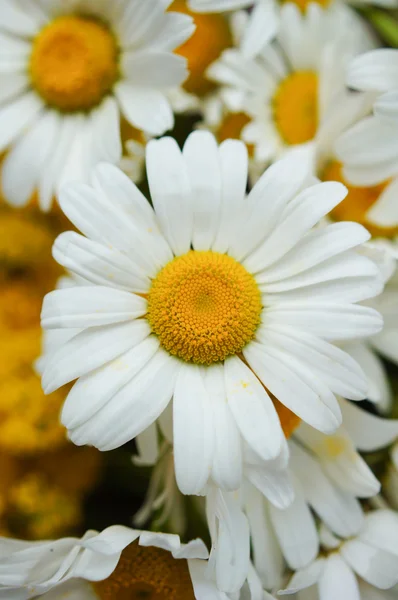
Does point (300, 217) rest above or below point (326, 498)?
above

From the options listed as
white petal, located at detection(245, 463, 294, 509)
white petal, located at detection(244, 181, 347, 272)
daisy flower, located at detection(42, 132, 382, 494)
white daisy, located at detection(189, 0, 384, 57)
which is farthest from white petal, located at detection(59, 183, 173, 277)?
white daisy, located at detection(189, 0, 384, 57)

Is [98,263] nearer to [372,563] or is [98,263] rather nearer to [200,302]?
[200,302]

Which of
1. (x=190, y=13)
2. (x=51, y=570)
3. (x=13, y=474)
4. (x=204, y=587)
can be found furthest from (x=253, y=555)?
(x=190, y=13)

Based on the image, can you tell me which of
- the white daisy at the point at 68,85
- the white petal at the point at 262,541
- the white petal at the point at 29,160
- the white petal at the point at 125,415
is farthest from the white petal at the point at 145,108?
the white petal at the point at 262,541

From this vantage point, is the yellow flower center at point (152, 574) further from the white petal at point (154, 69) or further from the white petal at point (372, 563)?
the white petal at point (154, 69)

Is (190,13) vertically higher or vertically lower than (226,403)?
higher

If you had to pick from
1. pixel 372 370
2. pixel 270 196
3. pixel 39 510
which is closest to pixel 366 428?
pixel 372 370

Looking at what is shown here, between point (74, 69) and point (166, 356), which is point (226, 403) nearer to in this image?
point (166, 356)
